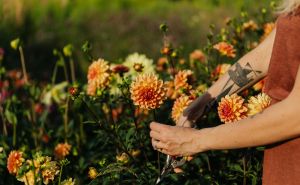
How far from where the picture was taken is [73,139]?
9.04 feet

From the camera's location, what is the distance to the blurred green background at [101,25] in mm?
6012

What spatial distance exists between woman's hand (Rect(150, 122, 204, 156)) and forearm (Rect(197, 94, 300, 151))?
4 cm

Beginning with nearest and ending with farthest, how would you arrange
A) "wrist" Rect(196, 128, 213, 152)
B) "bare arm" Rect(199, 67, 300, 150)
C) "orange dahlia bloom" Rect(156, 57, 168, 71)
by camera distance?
"bare arm" Rect(199, 67, 300, 150)
"wrist" Rect(196, 128, 213, 152)
"orange dahlia bloom" Rect(156, 57, 168, 71)

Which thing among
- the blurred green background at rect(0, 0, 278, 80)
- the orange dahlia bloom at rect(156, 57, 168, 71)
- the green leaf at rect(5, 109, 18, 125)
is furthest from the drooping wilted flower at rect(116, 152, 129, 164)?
the blurred green background at rect(0, 0, 278, 80)

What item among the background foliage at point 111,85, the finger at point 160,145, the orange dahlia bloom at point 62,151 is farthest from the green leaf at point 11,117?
the finger at point 160,145

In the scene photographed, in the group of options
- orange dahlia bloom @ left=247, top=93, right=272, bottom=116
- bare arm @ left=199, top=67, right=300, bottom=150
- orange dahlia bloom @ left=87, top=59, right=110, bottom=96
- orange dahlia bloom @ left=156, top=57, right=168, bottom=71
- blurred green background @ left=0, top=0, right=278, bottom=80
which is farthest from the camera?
blurred green background @ left=0, top=0, right=278, bottom=80

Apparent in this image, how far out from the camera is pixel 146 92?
69.5 inches

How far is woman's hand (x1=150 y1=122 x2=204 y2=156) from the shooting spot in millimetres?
1464

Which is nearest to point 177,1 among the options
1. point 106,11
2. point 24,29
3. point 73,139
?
point 106,11

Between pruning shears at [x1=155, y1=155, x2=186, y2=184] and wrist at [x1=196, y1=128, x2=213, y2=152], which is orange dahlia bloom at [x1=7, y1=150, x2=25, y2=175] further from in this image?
wrist at [x1=196, y1=128, x2=213, y2=152]

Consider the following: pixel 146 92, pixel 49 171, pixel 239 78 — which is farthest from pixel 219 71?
pixel 49 171

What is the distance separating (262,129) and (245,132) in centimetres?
4

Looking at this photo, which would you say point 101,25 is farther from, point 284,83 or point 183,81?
point 284,83

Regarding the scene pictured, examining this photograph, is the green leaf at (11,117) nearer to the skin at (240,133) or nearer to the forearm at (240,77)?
the forearm at (240,77)
